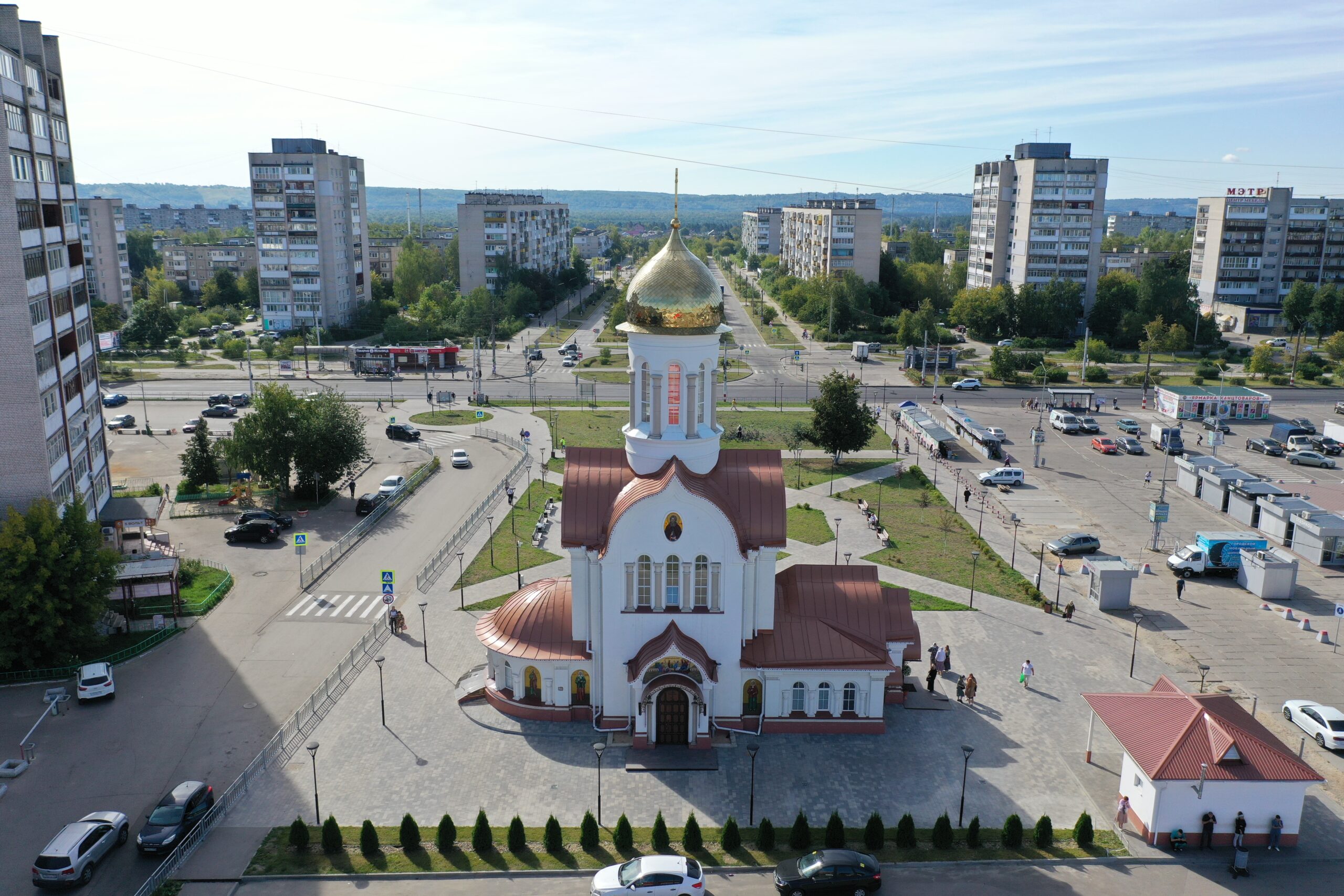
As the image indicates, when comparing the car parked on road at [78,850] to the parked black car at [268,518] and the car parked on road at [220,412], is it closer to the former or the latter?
the parked black car at [268,518]

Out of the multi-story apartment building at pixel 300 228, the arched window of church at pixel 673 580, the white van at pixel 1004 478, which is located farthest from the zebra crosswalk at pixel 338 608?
the multi-story apartment building at pixel 300 228

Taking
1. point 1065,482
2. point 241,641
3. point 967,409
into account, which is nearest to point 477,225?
point 967,409

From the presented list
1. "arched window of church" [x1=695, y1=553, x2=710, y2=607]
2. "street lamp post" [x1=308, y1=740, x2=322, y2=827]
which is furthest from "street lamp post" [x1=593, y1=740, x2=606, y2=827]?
"street lamp post" [x1=308, y1=740, x2=322, y2=827]

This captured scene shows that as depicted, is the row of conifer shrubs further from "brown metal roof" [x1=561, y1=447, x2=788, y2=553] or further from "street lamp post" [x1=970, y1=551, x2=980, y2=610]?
"street lamp post" [x1=970, y1=551, x2=980, y2=610]

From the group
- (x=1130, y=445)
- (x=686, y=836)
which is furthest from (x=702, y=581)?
(x=1130, y=445)

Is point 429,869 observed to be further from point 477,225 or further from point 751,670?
point 477,225
